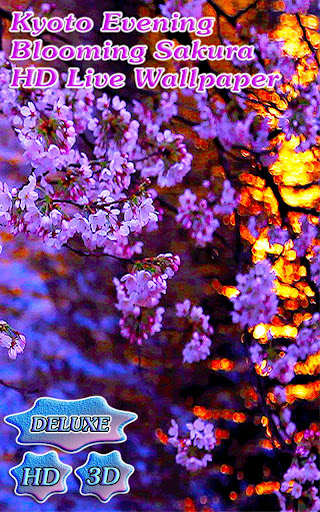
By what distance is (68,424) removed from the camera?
1.48 metres

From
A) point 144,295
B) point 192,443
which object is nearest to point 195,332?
point 144,295

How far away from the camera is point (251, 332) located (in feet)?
5.04

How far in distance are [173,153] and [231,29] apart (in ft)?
1.24

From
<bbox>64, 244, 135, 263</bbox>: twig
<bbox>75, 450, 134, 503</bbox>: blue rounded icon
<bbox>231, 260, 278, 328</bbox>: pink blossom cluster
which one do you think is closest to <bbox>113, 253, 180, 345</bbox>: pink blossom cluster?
<bbox>64, 244, 135, 263</bbox>: twig

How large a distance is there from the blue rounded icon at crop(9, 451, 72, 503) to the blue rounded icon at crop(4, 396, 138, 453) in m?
0.05

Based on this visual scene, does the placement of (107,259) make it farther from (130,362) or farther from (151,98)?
(151,98)

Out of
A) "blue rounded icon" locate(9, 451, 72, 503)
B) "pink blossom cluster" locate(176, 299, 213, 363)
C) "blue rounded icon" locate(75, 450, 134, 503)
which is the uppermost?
"pink blossom cluster" locate(176, 299, 213, 363)

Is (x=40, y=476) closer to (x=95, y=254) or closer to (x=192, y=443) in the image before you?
(x=192, y=443)

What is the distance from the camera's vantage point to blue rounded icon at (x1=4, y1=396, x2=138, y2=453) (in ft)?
4.85

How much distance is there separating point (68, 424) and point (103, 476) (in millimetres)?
166

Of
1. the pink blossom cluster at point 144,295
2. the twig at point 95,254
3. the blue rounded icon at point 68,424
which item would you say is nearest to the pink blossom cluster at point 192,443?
the blue rounded icon at point 68,424

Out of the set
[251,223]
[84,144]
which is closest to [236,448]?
[251,223]

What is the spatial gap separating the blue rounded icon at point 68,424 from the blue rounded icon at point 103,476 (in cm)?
4

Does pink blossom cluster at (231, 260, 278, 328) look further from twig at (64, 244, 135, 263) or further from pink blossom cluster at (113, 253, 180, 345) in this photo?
twig at (64, 244, 135, 263)
